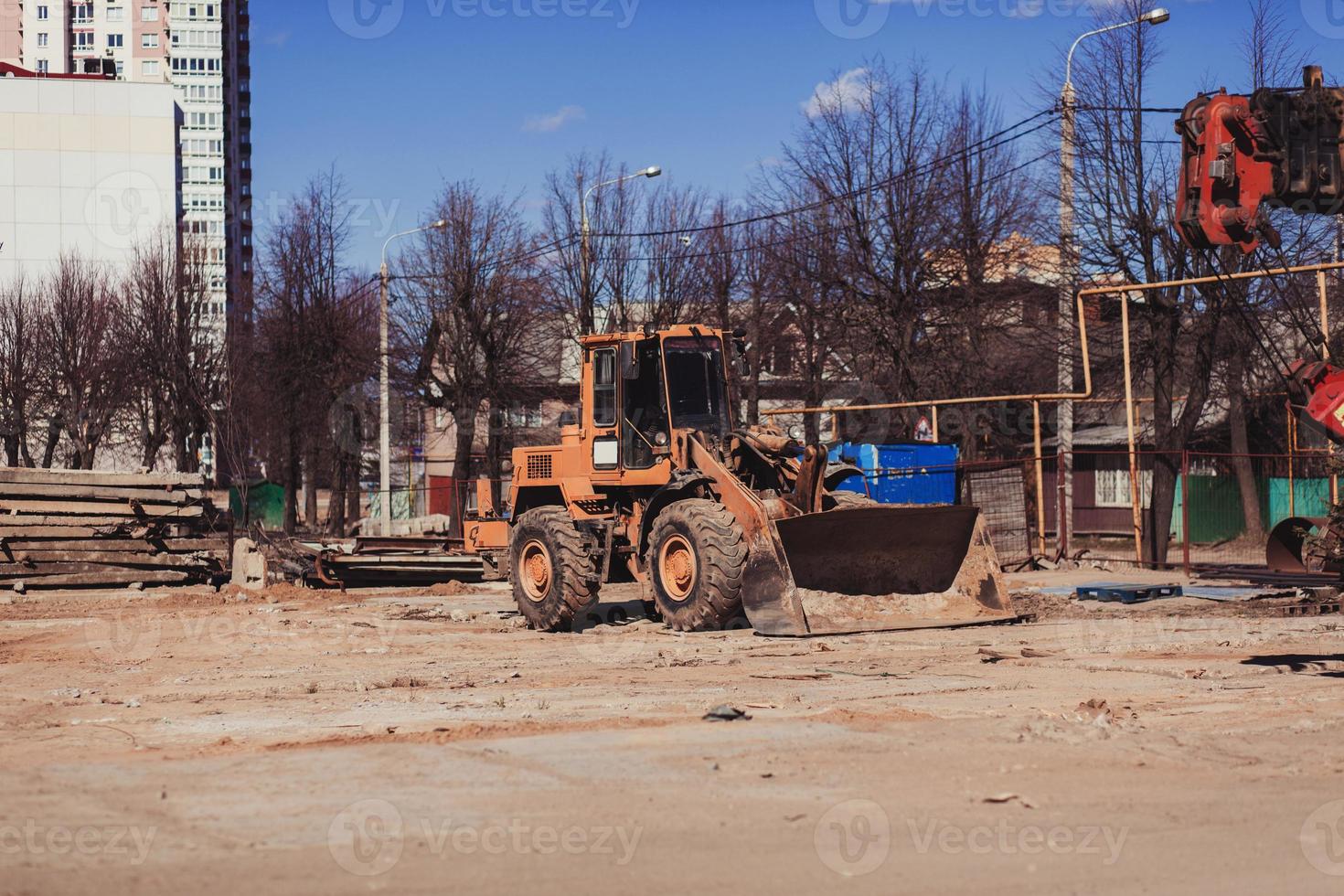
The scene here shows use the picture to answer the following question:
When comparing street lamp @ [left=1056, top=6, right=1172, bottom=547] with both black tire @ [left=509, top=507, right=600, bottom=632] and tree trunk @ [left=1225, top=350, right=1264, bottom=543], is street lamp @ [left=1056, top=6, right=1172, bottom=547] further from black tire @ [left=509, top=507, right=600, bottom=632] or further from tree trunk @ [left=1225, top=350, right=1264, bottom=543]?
black tire @ [left=509, top=507, right=600, bottom=632]

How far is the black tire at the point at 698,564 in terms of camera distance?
46.2 feet

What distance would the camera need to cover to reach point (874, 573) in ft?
48.2

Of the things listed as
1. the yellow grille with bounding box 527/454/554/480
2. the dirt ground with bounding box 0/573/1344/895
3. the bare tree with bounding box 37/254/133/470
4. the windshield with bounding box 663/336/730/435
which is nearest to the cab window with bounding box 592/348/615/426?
the windshield with bounding box 663/336/730/435

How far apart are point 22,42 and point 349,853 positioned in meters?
121

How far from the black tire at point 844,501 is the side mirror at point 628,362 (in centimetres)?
243

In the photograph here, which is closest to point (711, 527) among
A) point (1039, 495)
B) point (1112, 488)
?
point (1039, 495)

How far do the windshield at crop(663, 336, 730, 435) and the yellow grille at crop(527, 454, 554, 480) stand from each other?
2.19m

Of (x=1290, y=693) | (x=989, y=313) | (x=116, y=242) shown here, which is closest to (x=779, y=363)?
(x=989, y=313)

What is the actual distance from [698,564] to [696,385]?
2.33 metres

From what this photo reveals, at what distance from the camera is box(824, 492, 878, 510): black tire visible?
49.1 ft

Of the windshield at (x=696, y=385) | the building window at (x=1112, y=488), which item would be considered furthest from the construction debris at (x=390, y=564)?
the building window at (x=1112, y=488)

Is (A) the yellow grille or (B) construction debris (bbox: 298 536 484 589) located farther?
(B) construction debris (bbox: 298 536 484 589)

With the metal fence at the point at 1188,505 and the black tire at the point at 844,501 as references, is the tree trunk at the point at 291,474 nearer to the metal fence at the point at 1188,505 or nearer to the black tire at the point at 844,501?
the metal fence at the point at 1188,505

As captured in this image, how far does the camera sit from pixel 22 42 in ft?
367
